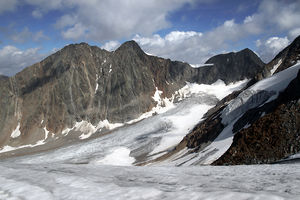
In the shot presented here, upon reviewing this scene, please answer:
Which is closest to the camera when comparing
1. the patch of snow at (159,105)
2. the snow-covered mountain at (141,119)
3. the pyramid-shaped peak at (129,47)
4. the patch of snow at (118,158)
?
the snow-covered mountain at (141,119)

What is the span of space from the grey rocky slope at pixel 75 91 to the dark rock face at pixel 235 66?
117ft

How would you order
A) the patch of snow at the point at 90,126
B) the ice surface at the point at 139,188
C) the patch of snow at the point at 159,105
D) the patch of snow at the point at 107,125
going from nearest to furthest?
the ice surface at the point at 139,188 < the patch of snow at the point at 90,126 < the patch of snow at the point at 107,125 < the patch of snow at the point at 159,105

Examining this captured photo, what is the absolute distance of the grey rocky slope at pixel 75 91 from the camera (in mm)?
98312

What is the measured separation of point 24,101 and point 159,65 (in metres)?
62.3

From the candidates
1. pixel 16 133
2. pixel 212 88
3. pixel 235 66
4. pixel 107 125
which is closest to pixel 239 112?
pixel 107 125

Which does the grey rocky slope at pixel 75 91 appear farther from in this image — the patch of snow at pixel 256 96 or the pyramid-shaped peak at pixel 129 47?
the patch of snow at pixel 256 96

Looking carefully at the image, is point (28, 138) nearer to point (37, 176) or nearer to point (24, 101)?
point (24, 101)

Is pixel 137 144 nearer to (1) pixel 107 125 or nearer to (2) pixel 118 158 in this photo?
(2) pixel 118 158

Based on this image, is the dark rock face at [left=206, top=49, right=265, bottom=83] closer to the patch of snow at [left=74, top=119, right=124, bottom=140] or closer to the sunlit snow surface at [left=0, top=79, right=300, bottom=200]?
the patch of snow at [left=74, top=119, right=124, bottom=140]

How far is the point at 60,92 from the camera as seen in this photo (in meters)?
104

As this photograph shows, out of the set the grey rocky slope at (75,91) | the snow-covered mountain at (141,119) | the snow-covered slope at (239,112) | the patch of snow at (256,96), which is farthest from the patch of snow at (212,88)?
the snow-covered slope at (239,112)

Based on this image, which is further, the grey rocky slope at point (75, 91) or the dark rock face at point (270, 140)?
the grey rocky slope at point (75, 91)

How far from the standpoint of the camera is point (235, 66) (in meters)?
144

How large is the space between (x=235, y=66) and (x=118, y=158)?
103 metres
